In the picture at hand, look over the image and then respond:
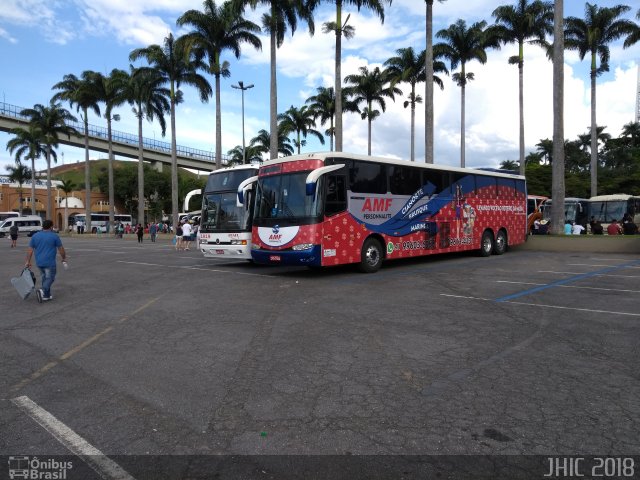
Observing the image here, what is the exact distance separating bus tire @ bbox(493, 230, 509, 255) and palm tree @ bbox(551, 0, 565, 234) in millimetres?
5218

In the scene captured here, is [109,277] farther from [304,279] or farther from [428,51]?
[428,51]

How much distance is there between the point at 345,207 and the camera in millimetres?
12594

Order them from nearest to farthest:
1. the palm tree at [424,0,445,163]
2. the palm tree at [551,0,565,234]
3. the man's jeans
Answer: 1. the man's jeans
2. the palm tree at [551,0,565,234]
3. the palm tree at [424,0,445,163]

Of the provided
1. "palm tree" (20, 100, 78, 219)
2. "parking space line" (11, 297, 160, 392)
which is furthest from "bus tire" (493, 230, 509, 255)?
"palm tree" (20, 100, 78, 219)

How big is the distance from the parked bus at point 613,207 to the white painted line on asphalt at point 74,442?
1628 inches

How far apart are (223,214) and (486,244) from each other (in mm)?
10298

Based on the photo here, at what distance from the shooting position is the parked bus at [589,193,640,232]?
124 ft

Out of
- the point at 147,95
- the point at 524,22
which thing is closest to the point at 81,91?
the point at 147,95

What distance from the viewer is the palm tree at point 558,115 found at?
22062 millimetres

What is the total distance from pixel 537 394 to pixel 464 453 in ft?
4.76

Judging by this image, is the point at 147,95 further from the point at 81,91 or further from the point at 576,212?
the point at 576,212

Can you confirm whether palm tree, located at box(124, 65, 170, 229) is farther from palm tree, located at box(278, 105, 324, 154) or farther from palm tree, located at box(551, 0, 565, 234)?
palm tree, located at box(551, 0, 565, 234)

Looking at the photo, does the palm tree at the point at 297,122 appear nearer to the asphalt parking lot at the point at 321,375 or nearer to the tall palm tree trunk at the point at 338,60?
the tall palm tree trunk at the point at 338,60

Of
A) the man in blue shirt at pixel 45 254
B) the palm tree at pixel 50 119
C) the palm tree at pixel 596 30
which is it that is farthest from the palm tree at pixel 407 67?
the palm tree at pixel 50 119
